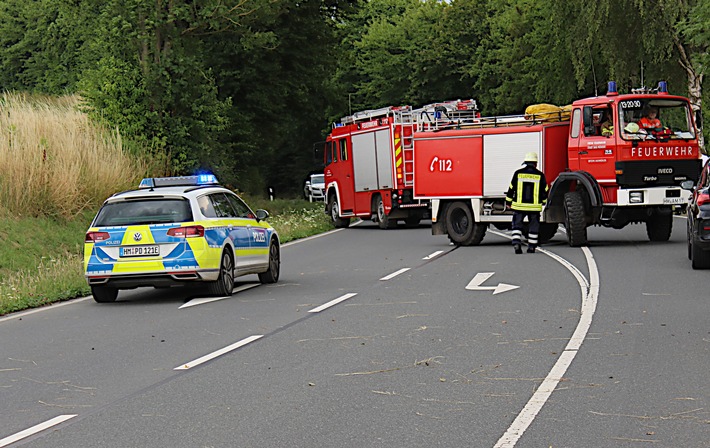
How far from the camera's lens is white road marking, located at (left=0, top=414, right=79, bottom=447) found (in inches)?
285

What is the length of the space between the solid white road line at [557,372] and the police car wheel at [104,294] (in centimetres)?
606

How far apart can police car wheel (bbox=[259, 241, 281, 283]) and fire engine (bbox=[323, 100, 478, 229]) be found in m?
11.4

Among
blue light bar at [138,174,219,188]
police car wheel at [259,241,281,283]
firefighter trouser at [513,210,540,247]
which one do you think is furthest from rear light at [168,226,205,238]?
firefighter trouser at [513,210,540,247]

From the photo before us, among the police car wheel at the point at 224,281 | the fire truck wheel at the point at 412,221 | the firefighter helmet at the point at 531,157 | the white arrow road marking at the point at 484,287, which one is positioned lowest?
the fire truck wheel at the point at 412,221

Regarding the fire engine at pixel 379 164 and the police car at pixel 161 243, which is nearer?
the police car at pixel 161 243

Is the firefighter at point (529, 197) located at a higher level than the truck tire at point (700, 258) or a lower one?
higher

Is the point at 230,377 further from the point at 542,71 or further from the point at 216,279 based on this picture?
the point at 542,71

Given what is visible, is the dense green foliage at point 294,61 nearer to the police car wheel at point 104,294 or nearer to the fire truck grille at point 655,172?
the fire truck grille at point 655,172

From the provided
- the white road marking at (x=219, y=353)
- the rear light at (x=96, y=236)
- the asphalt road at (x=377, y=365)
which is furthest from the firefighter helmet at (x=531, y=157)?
the white road marking at (x=219, y=353)

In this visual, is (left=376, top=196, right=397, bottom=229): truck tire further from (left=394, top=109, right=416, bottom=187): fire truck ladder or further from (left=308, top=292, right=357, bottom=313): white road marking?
(left=308, top=292, right=357, bottom=313): white road marking

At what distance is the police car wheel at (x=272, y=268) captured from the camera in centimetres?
1784

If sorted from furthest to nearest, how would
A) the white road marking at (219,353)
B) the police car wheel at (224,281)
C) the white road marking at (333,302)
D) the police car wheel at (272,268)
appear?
the police car wheel at (272,268) → the police car wheel at (224,281) → the white road marking at (333,302) → the white road marking at (219,353)

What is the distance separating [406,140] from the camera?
3197 cm

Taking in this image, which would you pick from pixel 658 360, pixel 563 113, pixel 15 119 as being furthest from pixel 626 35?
pixel 658 360
